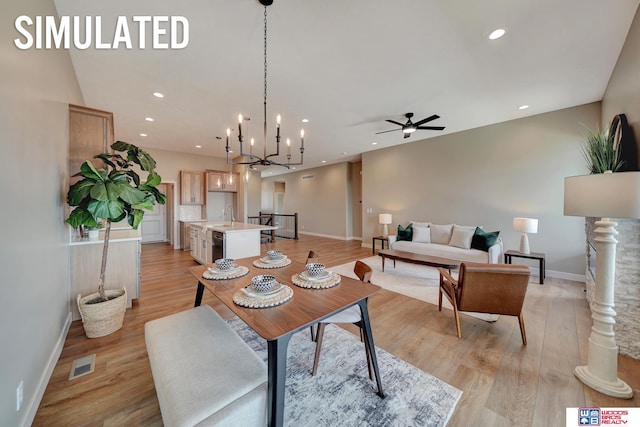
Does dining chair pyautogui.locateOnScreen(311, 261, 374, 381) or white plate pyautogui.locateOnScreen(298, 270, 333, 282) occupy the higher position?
white plate pyautogui.locateOnScreen(298, 270, 333, 282)

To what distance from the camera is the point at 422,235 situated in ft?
17.6

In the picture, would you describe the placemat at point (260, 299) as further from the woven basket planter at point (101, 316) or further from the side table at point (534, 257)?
the side table at point (534, 257)

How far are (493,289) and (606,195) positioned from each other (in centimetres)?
111

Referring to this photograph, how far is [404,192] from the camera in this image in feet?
20.9

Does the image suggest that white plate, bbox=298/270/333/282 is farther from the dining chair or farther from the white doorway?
the white doorway

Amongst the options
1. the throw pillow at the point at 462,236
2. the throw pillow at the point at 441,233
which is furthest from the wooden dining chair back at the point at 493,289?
the throw pillow at the point at 441,233

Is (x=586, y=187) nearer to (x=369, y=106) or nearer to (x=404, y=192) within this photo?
(x=369, y=106)

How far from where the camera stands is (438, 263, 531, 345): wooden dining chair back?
7.01ft

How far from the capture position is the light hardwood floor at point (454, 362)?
58.3 inches

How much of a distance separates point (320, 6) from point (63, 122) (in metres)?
2.83

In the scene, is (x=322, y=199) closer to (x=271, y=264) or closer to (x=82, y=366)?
(x=271, y=264)

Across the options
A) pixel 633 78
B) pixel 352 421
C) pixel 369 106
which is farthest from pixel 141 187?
pixel 633 78

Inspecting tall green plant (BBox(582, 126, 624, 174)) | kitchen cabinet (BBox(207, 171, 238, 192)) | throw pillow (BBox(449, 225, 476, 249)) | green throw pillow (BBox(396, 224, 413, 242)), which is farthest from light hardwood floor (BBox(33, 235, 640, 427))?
kitchen cabinet (BBox(207, 171, 238, 192))

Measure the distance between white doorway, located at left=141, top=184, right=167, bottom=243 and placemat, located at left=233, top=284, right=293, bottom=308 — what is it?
7.53m
